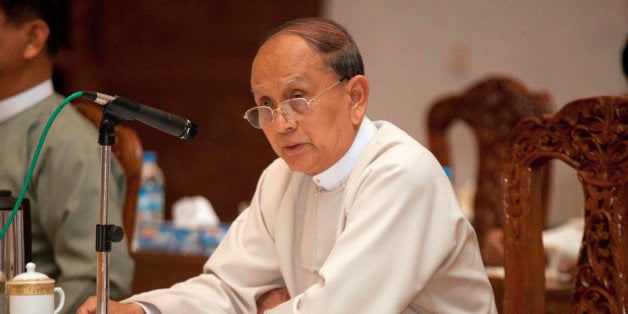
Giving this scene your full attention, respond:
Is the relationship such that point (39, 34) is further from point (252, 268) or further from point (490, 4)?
point (490, 4)

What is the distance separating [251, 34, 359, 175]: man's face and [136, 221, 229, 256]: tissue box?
128 cm

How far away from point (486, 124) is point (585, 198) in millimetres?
2055

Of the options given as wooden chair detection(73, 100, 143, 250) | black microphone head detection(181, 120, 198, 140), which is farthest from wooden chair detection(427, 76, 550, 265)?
black microphone head detection(181, 120, 198, 140)

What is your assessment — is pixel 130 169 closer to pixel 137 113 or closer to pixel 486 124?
pixel 137 113

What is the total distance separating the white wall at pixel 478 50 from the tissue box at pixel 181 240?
7.34 feet

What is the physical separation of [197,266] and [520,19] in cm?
285

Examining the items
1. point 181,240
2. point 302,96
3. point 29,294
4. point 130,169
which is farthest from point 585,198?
point 181,240

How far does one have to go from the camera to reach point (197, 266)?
283 centimetres

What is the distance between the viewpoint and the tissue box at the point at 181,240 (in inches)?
122

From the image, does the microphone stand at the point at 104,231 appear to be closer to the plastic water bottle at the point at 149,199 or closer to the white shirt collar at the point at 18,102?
the white shirt collar at the point at 18,102

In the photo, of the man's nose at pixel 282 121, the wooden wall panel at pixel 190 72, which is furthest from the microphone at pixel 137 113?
the wooden wall panel at pixel 190 72

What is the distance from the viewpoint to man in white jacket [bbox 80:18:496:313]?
5.40 ft

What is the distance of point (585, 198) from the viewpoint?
1.75 metres

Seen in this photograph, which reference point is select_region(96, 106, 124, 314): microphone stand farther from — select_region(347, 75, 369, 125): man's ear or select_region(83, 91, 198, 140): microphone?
select_region(347, 75, 369, 125): man's ear
